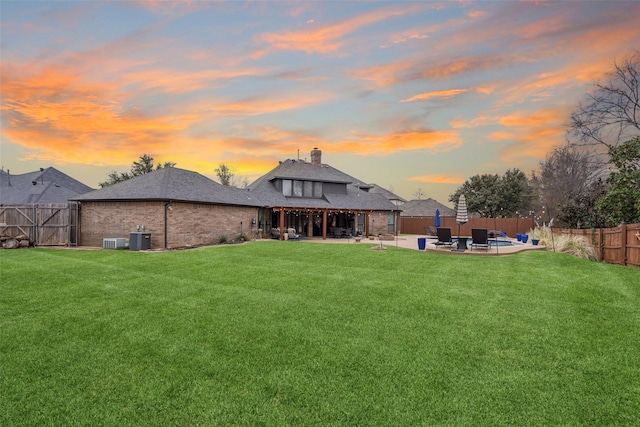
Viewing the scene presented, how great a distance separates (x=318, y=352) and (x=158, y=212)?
16450 millimetres

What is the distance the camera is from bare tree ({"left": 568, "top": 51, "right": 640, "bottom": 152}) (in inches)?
743

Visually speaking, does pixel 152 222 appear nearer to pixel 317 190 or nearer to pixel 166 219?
pixel 166 219

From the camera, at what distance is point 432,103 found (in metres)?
20.1

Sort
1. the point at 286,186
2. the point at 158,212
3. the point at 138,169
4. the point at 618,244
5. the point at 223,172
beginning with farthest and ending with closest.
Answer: the point at 223,172 → the point at 138,169 → the point at 286,186 → the point at 158,212 → the point at 618,244

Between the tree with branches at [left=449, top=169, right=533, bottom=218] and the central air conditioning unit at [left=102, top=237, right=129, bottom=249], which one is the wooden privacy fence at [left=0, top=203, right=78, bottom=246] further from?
the tree with branches at [left=449, top=169, right=533, bottom=218]

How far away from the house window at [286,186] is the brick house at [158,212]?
946cm

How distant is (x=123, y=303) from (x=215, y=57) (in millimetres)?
14586

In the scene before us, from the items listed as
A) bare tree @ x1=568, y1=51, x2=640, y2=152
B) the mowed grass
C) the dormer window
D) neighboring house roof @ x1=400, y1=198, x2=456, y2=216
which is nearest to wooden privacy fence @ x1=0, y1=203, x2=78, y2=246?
the mowed grass

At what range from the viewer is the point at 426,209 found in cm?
5122

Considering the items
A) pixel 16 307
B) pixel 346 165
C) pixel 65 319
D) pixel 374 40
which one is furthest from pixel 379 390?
pixel 346 165

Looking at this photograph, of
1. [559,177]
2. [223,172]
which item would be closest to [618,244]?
[559,177]

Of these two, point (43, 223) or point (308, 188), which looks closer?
→ point (43, 223)

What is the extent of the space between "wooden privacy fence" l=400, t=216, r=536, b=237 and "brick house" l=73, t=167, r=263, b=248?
74.1 ft

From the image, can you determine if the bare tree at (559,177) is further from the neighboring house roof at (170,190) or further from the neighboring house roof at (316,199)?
the neighboring house roof at (170,190)
